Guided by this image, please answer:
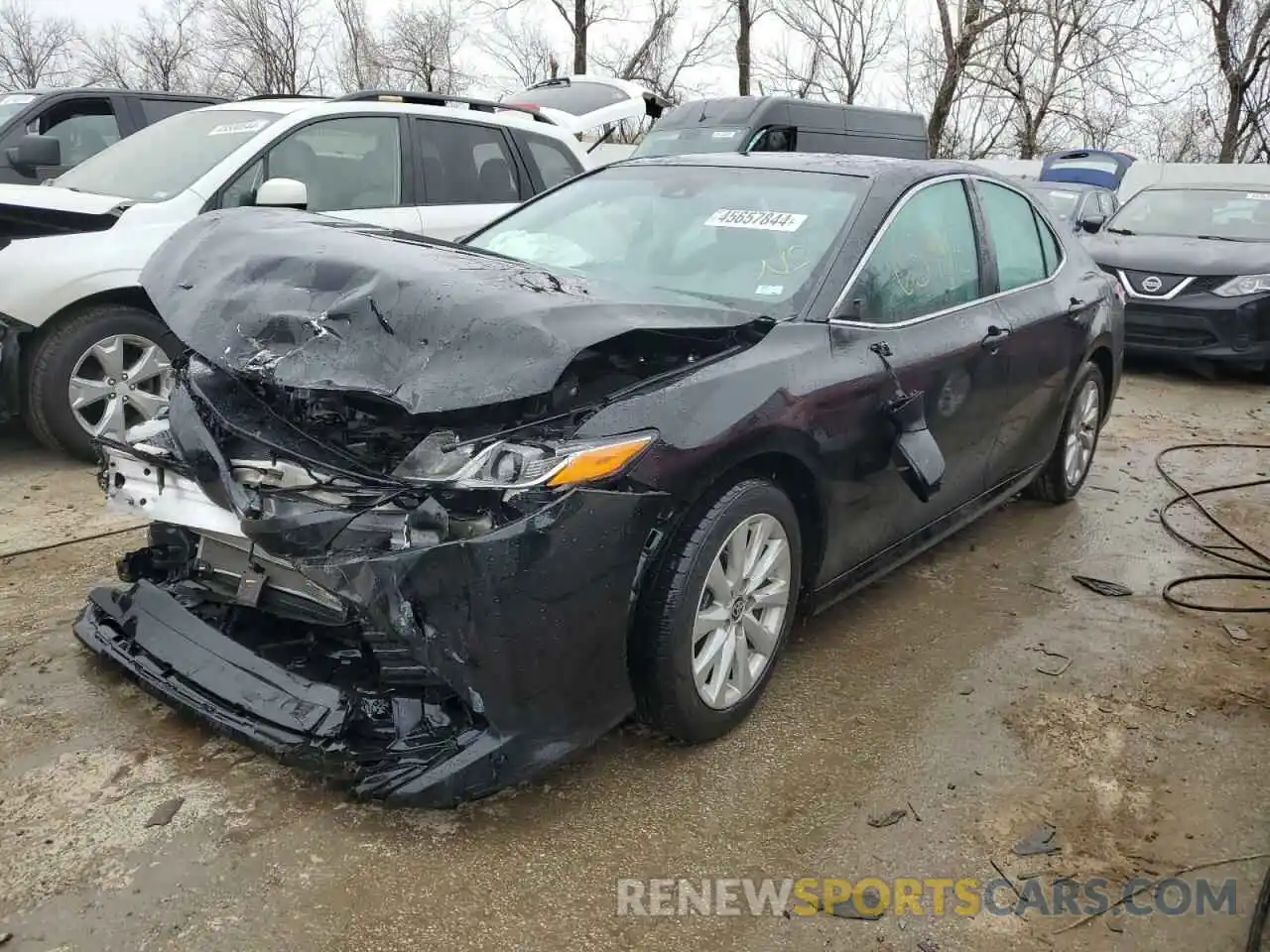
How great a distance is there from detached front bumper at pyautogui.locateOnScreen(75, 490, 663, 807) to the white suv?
2.55 m

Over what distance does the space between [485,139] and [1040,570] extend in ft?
14.0

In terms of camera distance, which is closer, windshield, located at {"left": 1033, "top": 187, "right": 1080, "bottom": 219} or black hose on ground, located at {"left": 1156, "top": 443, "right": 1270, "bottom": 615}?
black hose on ground, located at {"left": 1156, "top": 443, "right": 1270, "bottom": 615}

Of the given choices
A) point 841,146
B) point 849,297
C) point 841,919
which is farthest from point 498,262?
point 841,146

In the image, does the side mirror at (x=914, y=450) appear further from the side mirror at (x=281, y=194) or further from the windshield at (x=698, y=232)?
the side mirror at (x=281, y=194)

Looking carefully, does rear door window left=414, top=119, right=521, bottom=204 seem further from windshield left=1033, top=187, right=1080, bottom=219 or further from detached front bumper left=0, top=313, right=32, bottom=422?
windshield left=1033, top=187, right=1080, bottom=219

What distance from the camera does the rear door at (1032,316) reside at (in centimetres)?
418

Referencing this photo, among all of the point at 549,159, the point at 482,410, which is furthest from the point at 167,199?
the point at 482,410

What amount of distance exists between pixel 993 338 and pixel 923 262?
478 mm

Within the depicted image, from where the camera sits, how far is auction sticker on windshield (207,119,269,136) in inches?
221

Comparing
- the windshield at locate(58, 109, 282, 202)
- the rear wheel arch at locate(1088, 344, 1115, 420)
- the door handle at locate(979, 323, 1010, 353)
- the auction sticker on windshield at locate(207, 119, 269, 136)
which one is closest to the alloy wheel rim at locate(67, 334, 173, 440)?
the windshield at locate(58, 109, 282, 202)

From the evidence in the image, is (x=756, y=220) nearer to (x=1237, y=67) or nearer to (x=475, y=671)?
(x=475, y=671)

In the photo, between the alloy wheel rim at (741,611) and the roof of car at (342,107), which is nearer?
the alloy wheel rim at (741,611)

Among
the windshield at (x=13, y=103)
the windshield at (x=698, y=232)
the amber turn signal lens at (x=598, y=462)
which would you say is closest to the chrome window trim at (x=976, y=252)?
the windshield at (x=698, y=232)

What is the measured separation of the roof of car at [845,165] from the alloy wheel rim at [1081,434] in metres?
1.53
